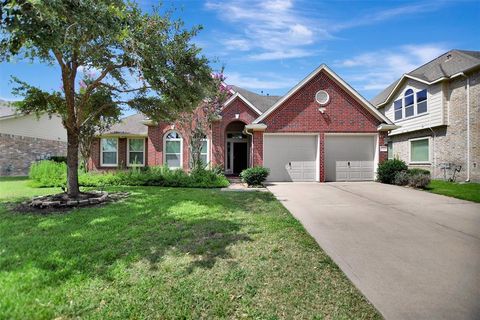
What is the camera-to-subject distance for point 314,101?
14.6 metres

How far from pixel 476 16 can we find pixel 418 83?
54.7 feet

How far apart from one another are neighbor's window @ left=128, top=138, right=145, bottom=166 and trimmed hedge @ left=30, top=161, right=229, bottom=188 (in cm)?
502

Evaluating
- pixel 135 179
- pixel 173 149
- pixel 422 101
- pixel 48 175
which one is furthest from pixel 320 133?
pixel 48 175

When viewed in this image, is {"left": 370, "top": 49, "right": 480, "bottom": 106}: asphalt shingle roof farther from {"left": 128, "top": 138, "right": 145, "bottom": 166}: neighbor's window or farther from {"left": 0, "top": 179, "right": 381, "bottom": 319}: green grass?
{"left": 128, "top": 138, "right": 145, "bottom": 166}: neighbor's window

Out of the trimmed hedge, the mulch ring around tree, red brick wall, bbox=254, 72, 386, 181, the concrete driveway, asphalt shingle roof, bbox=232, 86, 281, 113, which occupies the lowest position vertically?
the concrete driveway

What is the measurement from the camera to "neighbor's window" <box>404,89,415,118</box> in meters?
17.6

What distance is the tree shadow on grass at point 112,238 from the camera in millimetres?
3750

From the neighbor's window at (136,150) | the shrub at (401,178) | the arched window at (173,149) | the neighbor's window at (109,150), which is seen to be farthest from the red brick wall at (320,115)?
the neighbor's window at (109,150)

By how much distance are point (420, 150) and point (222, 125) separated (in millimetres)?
13013

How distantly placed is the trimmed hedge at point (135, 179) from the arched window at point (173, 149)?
12.2ft

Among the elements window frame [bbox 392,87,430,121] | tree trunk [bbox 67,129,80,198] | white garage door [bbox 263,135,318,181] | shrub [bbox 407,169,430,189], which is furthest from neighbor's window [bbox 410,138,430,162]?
tree trunk [bbox 67,129,80,198]

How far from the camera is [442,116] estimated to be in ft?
48.8

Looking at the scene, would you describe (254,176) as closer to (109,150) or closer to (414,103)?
(109,150)

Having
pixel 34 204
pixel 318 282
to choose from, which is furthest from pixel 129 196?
pixel 318 282
